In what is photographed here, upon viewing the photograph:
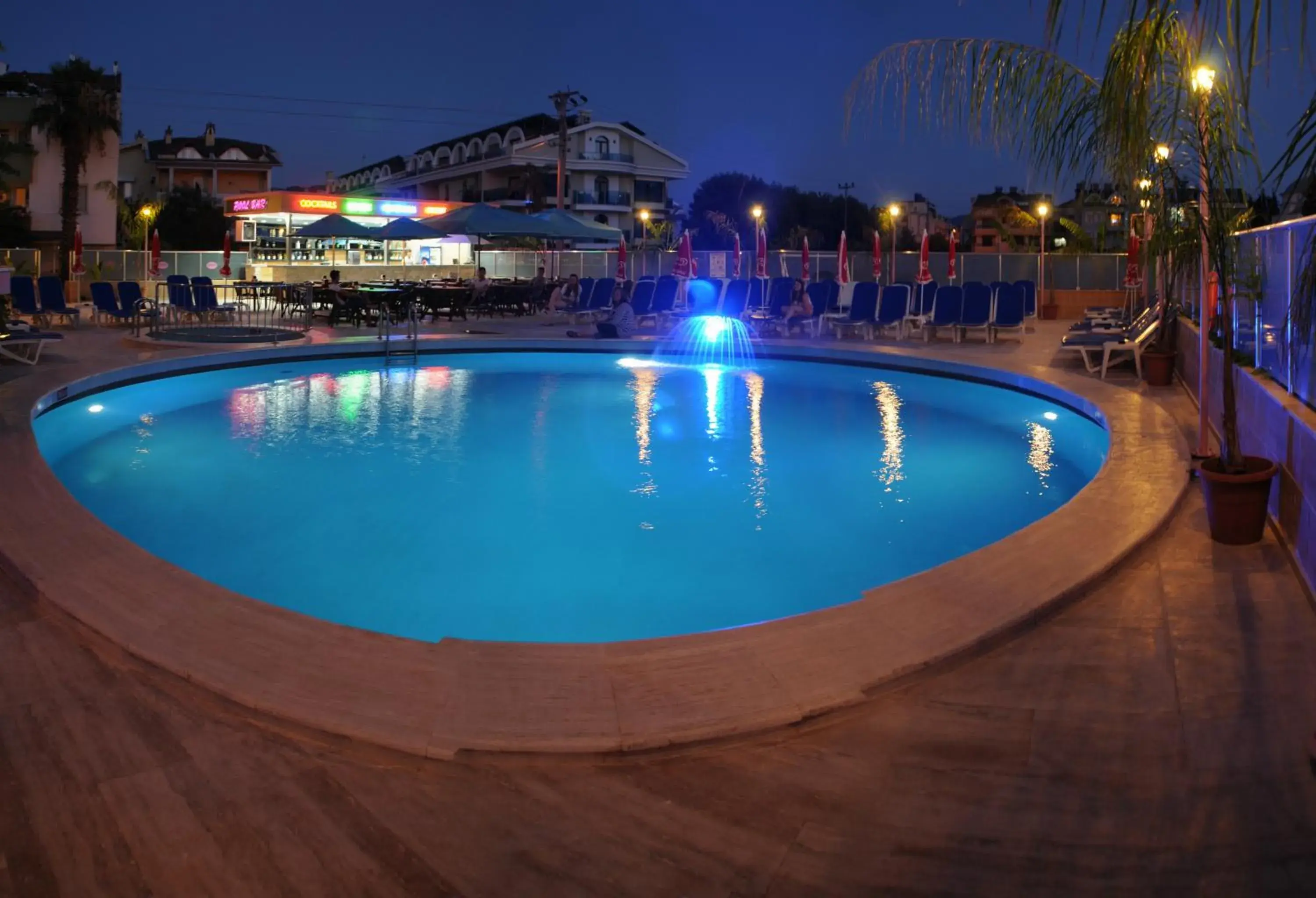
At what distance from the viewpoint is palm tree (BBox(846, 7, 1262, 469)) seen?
443 centimetres

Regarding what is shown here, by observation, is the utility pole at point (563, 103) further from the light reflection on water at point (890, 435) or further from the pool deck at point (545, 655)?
the pool deck at point (545, 655)

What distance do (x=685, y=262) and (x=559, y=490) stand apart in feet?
39.0

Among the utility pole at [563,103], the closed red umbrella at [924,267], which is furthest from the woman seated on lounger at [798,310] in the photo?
the utility pole at [563,103]

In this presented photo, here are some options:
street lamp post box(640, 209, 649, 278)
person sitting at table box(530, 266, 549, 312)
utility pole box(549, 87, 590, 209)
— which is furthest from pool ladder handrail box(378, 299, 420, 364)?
utility pole box(549, 87, 590, 209)

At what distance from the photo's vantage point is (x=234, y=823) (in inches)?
96.0

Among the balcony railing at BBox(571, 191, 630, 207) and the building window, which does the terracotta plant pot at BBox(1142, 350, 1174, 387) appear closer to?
the balcony railing at BBox(571, 191, 630, 207)

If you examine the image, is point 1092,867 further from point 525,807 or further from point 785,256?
point 785,256

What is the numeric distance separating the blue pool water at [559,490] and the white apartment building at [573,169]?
135ft

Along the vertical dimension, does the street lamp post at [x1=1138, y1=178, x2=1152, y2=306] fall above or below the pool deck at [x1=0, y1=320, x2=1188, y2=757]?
above

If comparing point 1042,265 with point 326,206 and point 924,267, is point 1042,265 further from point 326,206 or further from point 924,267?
point 326,206

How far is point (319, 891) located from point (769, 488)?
523 centimetres

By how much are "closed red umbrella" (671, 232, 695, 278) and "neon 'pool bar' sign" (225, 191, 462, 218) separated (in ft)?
39.6

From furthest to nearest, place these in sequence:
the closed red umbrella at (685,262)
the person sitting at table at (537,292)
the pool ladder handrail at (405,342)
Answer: the person sitting at table at (537,292) < the closed red umbrella at (685,262) < the pool ladder handrail at (405,342)

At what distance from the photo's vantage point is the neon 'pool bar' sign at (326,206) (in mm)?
28625
